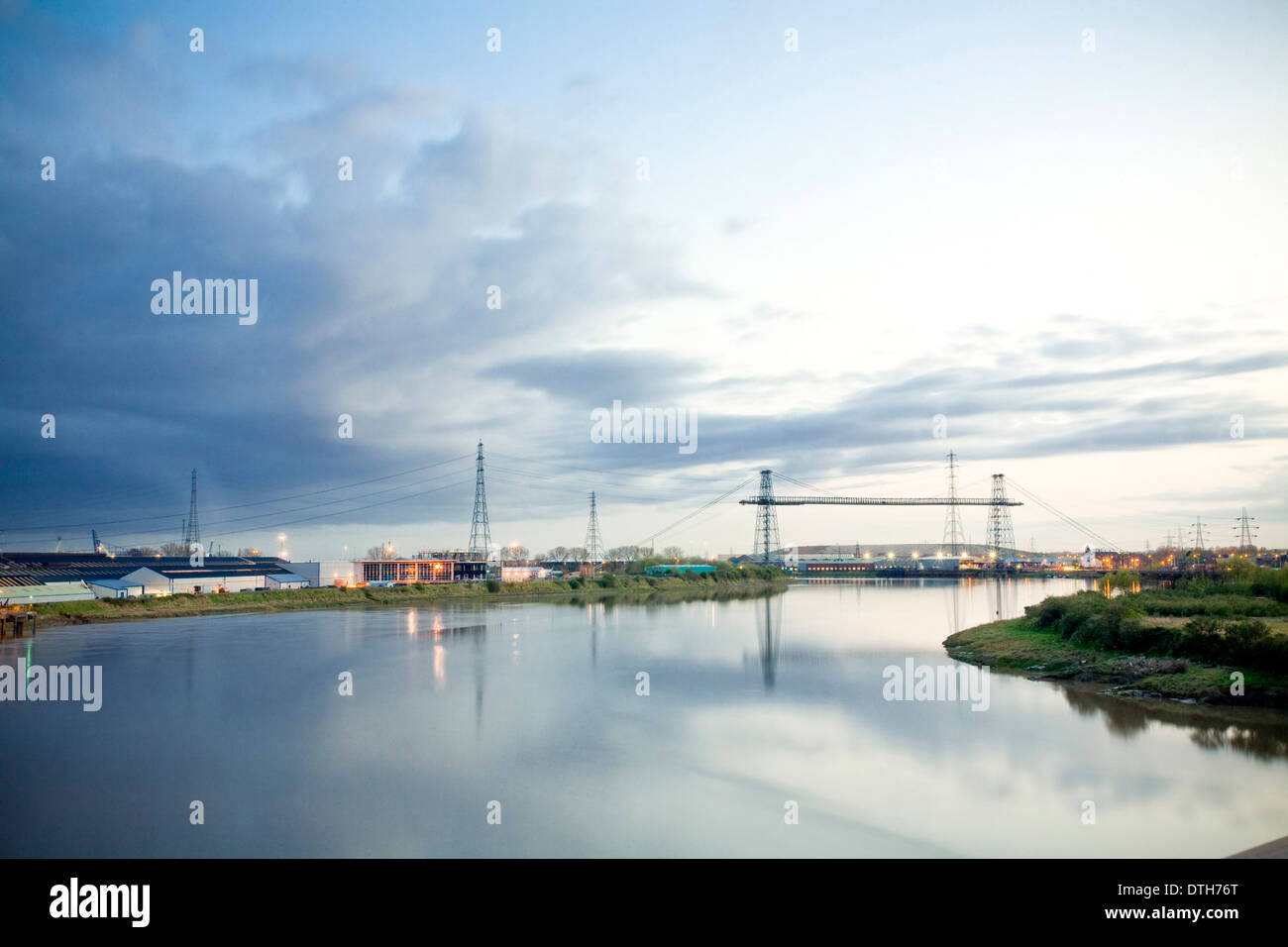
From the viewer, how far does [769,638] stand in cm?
2666

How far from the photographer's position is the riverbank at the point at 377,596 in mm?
30953

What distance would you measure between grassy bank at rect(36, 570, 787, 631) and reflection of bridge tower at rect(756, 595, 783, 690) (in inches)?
570

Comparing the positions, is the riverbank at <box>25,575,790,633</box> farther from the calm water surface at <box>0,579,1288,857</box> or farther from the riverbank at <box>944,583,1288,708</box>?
the riverbank at <box>944,583,1288,708</box>

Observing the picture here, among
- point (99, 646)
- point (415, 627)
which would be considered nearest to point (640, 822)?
point (99, 646)

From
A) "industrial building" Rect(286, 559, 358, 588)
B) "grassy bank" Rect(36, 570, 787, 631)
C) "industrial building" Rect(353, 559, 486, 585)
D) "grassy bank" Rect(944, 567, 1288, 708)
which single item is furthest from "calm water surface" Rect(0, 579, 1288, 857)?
"industrial building" Rect(353, 559, 486, 585)

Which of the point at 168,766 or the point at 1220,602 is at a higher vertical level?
the point at 1220,602

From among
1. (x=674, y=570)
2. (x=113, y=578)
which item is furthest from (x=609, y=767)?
(x=674, y=570)

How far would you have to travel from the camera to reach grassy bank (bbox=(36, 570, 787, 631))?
102 feet

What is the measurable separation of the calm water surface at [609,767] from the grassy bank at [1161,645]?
2.99 ft

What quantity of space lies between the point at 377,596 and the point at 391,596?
106 centimetres

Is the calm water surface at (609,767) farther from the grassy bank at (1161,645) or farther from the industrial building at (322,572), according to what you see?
the industrial building at (322,572)
